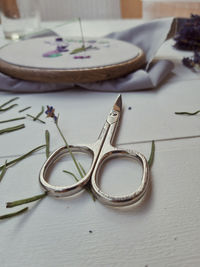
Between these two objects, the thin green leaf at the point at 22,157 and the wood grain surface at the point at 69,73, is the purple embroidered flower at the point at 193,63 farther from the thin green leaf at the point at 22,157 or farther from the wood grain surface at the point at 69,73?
the thin green leaf at the point at 22,157

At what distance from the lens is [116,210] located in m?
0.24

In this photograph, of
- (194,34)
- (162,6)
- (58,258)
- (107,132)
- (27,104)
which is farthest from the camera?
(162,6)

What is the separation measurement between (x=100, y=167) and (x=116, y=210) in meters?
0.05

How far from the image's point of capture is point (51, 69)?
0.45 meters

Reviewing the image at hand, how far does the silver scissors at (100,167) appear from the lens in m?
0.23

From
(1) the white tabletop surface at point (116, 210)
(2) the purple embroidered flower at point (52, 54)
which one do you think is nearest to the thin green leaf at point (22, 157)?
(1) the white tabletop surface at point (116, 210)

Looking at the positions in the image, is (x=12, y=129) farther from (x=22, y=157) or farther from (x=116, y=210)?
(x=116, y=210)

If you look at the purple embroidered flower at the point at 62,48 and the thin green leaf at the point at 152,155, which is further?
the purple embroidered flower at the point at 62,48

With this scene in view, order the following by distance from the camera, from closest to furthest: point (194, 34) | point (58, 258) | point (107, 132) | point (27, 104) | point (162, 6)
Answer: point (58, 258)
point (107, 132)
point (27, 104)
point (194, 34)
point (162, 6)

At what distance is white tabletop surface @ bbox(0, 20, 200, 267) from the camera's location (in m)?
0.20

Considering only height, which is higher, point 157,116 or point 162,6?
point 157,116

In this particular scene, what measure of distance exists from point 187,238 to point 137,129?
165 millimetres

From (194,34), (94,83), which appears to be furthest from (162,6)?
(94,83)

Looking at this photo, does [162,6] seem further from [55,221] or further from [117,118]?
[55,221]
